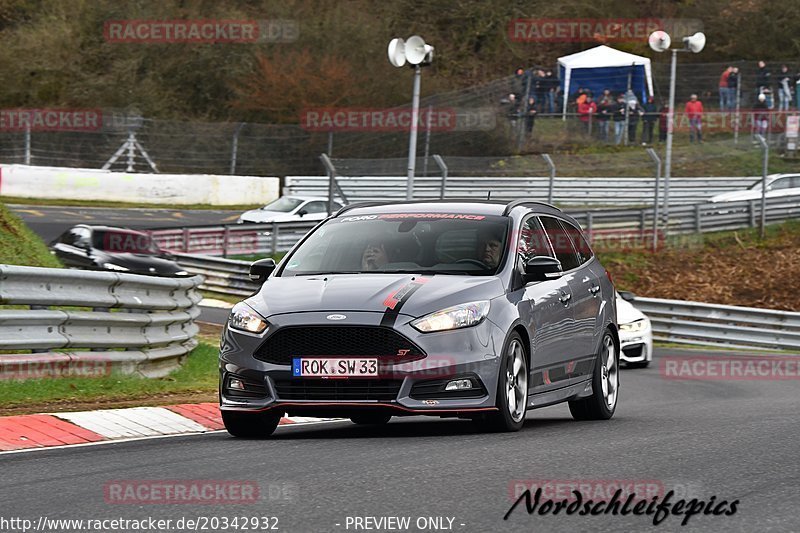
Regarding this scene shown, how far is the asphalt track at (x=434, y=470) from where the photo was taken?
6.15 metres

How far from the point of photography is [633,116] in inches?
1542

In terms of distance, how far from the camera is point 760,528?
5.90 m

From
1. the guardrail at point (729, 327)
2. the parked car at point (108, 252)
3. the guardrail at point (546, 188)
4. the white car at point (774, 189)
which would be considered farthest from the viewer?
the white car at point (774, 189)

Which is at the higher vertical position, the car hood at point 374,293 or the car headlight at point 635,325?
the car hood at point 374,293

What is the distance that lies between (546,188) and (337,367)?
A: 84.7 feet

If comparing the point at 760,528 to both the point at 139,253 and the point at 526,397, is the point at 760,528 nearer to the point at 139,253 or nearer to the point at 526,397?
the point at 526,397

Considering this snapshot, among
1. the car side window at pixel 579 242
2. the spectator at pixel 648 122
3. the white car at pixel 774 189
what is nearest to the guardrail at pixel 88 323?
the car side window at pixel 579 242

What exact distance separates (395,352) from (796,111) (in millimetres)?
32077

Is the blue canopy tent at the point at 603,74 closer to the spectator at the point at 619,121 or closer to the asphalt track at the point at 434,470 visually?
the spectator at the point at 619,121

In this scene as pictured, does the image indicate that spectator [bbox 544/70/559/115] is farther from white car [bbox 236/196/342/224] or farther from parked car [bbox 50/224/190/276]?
parked car [bbox 50/224/190/276]

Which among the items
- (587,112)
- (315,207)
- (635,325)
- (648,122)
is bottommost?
(635,325)

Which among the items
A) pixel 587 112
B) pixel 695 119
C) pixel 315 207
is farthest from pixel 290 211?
pixel 695 119

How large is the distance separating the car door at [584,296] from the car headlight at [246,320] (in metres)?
2.67

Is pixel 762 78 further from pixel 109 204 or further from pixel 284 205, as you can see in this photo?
pixel 109 204
